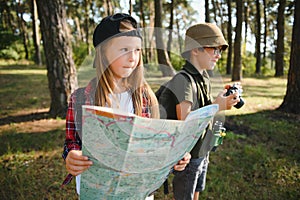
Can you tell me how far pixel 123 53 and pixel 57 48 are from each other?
4.19 metres

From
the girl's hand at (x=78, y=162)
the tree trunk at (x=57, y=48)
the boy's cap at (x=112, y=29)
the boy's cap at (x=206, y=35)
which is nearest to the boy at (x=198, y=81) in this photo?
the boy's cap at (x=206, y=35)

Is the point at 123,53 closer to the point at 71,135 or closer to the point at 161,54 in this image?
the point at 161,54

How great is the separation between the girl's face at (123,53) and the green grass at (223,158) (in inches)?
5.9

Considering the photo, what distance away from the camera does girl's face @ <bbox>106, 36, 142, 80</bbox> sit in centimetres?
105

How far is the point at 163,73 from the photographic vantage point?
3.77 ft

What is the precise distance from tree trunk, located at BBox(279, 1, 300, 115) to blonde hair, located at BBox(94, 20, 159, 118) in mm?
5126

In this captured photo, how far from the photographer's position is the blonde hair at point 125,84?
1081 mm

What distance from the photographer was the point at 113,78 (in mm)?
1219

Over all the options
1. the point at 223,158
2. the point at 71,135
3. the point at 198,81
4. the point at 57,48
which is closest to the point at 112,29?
the point at 71,135

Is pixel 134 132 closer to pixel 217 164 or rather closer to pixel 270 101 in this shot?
pixel 217 164

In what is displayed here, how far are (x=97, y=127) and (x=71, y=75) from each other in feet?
14.5

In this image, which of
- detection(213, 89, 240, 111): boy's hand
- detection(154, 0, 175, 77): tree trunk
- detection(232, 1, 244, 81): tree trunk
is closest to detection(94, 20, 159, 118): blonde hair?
detection(154, 0, 175, 77): tree trunk

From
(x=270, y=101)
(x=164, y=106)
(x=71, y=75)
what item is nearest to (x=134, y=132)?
(x=164, y=106)

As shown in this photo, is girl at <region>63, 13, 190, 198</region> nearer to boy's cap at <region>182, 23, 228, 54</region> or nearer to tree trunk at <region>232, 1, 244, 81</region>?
boy's cap at <region>182, 23, 228, 54</region>
